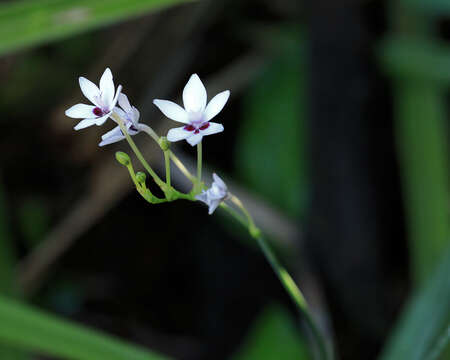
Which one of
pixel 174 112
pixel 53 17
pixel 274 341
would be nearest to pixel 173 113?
pixel 174 112

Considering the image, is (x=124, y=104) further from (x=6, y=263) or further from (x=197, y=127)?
(x=6, y=263)

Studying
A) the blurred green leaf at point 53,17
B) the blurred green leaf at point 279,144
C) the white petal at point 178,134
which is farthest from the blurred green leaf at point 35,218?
the white petal at point 178,134

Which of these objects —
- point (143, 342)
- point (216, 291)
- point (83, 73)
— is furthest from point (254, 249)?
point (83, 73)

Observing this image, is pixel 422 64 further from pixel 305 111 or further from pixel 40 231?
pixel 40 231

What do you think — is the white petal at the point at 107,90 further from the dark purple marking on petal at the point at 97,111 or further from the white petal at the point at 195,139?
the white petal at the point at 195,139

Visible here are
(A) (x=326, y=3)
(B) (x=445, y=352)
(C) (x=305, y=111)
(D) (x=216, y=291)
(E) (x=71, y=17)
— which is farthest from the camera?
(D) (x=216, y=291)

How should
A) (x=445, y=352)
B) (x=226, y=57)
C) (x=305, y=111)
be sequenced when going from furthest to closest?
(x=226, y=57) → (x=305, y=111) → (x=445, y=352)
